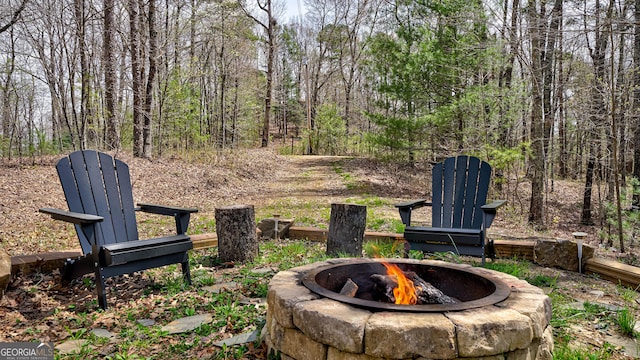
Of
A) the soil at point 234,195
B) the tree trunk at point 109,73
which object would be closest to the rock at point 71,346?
the soil at point 234,195

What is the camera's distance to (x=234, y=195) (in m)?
7.79

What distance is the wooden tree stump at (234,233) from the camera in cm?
355

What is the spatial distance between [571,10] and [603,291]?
392 cm

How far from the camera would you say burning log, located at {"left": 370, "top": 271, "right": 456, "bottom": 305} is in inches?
77.0

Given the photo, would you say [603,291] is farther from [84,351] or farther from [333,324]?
[84,351]

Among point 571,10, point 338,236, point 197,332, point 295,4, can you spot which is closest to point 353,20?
point 295,4

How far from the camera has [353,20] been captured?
1828 centimetres

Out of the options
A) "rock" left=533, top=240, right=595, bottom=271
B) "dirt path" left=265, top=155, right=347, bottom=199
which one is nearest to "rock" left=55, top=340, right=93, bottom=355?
"rock" left=533, top=240, right=595, bottom=271

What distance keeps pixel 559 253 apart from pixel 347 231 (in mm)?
1865

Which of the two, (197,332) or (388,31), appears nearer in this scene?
(197,332)

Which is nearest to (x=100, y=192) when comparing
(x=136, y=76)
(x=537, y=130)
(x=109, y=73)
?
(x=537, y=130)

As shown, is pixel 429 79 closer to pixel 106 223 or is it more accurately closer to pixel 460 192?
pixel 460 192

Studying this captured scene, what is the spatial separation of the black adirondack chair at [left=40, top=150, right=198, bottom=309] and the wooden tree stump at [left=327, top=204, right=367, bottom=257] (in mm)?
1297

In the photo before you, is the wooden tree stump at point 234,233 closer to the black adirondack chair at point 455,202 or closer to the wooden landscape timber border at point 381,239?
the wooden landscape timber border at point 381,239
